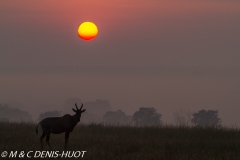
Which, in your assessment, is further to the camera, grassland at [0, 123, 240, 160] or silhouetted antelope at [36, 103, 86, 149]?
silhouetted antelope at [36, 103, 86, 149]

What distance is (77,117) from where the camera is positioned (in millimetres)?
18953

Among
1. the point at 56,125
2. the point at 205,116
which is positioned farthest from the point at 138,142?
the point at 205,116

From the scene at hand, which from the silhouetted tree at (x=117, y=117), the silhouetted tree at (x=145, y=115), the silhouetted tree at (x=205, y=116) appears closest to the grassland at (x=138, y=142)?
the silhouetted tree at (x=205, y=116)

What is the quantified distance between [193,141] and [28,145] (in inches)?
262

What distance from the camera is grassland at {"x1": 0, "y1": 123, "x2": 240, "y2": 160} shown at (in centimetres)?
1639

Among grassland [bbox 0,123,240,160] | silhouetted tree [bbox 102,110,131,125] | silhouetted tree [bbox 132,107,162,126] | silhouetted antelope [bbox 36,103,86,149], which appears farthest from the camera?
silhouetted tree [bbox 102,110,131,125]

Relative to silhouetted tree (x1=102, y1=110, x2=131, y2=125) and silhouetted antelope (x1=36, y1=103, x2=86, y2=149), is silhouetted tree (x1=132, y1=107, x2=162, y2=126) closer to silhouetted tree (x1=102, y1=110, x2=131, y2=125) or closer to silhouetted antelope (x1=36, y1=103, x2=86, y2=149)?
silhouetted tree (x1=102, y1=110, x2=131, y2=125)

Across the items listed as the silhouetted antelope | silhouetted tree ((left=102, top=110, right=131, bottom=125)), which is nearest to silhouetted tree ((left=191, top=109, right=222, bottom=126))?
silhouetted tree ((left=102, top=110, right=131, bottom=125))

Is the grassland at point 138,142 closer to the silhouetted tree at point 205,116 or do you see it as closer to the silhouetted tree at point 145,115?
the silhouetted tree at point 205,116

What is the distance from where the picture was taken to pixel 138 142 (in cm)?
1923

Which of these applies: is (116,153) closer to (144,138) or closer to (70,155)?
(70,155)

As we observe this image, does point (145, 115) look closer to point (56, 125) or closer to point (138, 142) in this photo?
point (138, 142)

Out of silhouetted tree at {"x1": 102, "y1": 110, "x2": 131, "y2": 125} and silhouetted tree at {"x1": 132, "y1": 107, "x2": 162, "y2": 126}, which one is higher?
silhouetted tree at {"x1": 102, "y1": 110, "x2": 131, "y2": 125}

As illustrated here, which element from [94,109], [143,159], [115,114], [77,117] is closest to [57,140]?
[77,117]
